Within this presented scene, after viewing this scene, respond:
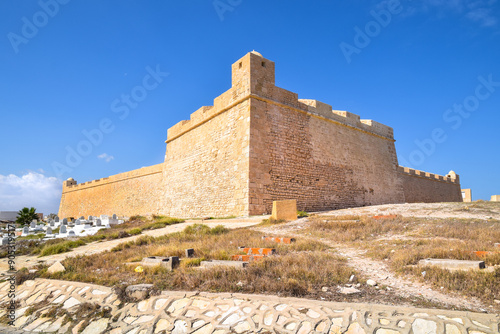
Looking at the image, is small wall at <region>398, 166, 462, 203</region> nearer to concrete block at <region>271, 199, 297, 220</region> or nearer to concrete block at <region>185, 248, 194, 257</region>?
concrete block at <region>271, 199, 297, 220</region>

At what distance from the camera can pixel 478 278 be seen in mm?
3547

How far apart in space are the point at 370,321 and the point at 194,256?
3.48 m

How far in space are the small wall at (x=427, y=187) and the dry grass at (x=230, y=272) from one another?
667 inches

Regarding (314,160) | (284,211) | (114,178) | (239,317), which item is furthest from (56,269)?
(114,178)

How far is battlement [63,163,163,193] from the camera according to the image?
67.5 ft

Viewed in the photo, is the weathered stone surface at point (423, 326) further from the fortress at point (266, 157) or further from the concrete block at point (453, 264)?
the fortress at point (266, 157)

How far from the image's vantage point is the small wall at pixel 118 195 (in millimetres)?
20531

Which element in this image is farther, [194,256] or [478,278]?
[194,256]

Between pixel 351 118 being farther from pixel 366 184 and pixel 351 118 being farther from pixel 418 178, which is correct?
pixel 418 178

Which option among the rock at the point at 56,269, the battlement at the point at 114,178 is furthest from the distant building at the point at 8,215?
the rock at the point at 56,269

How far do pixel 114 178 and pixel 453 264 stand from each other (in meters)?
24.8

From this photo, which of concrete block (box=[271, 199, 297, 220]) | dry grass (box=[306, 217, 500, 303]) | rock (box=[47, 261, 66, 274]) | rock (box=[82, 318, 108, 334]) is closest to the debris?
rock (box=[82, 318, 108, 334])

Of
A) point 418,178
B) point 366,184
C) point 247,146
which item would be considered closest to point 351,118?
point 366,184

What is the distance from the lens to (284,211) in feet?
33.3
